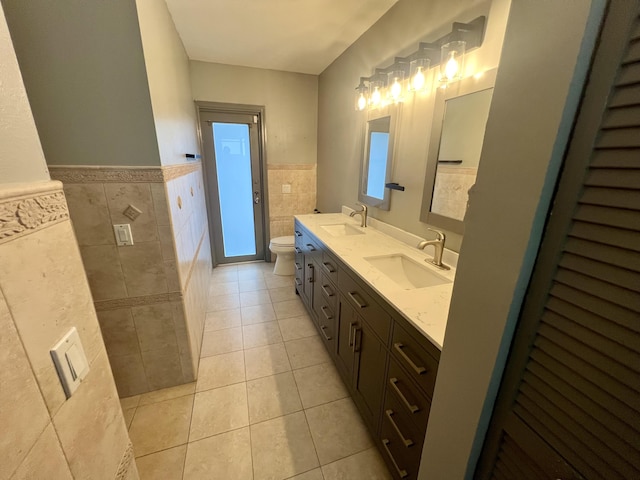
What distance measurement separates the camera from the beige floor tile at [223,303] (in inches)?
108

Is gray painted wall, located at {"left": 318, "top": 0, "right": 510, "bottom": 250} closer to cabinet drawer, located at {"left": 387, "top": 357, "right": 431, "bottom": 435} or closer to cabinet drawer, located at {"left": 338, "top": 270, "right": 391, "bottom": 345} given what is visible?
cabinet drawer, located at {"left": 338, "top": 270, "right": 391, "bottom": 345}

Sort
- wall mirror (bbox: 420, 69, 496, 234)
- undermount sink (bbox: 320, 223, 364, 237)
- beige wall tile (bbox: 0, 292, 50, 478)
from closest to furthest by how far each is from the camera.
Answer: beige wall tile (bbox: 0, 292, 50, 478)
wall mirror (bbox: 420, 69, 496, 234)
undermount sink (bbox: 320, 223, 364, 237)

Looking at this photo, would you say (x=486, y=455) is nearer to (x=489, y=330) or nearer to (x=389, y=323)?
(x=489, y=330)

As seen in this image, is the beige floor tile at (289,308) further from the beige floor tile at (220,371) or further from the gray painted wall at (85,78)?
the gray painted wall at (85,78)

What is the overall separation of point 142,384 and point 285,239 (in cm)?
211

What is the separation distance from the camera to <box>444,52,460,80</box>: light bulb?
133 cm

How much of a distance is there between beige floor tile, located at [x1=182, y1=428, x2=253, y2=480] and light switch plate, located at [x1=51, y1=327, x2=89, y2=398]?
112 centimetres

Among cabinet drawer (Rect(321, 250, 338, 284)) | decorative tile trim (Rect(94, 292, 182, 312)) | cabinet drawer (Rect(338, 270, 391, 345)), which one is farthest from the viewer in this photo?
cabinet drawer (Rect(321, 250, 338, 284))

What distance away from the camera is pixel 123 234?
143 centimetres

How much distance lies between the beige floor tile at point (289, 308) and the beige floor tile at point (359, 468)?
1375mm

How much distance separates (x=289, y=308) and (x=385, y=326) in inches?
67.1

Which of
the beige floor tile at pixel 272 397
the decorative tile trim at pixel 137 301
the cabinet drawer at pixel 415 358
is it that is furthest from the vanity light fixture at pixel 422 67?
the beige floor tile at pixel 272 397

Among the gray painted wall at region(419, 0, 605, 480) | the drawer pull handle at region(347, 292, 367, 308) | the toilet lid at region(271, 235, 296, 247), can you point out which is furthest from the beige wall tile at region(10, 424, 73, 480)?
the toilet lid at region(271, 235, 296, 247)

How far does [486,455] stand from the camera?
66cm
